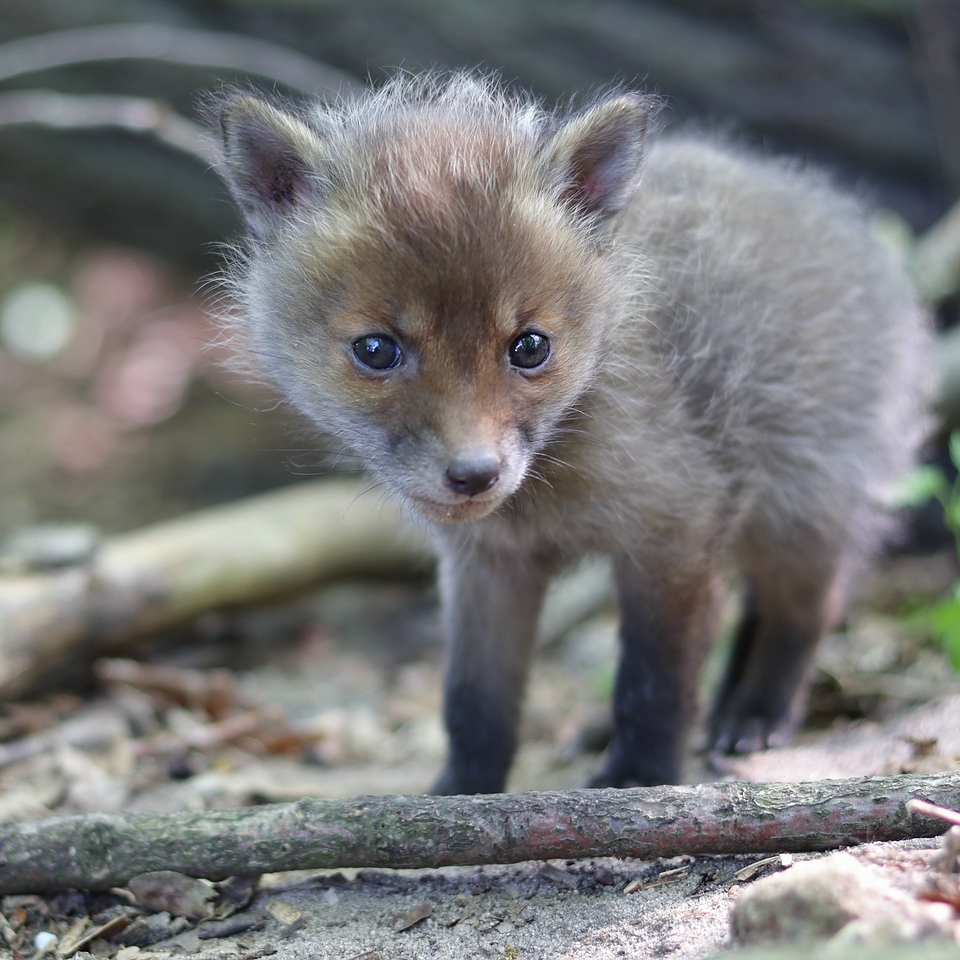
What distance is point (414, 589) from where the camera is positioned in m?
7.03

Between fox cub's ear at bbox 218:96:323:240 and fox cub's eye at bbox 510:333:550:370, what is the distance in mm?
907

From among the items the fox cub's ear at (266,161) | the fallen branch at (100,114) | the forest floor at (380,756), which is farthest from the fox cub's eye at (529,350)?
the fallen branch at (100,114)

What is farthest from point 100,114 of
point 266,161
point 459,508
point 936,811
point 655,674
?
point 936,811

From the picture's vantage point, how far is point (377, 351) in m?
3.08

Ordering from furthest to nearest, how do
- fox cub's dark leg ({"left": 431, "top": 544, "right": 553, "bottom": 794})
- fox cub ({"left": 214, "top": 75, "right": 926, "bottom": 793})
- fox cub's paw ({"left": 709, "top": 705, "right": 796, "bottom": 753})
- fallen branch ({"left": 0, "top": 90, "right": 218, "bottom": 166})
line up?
1. fallen branch ({"left": 0, "top": 90, "right": 218, "bottom": 166})
2. fox cub's paw ({"left": 709, "top": 705, "right": 796, "bottom": 753})
3. fox cub's dark leg ({"left": 431, "top": 544, "right": 553, "bottom": 794})
4. fox cub ({"left": 214, "top": 75, "right": 926, "bottom": 793})

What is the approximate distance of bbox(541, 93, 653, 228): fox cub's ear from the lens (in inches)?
133

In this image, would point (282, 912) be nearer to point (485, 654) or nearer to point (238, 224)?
point (485, 654)

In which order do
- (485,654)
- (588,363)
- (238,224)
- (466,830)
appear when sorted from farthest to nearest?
(238,224) → (485,654) → (588,363) → (466,830)

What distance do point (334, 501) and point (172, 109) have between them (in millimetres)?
2867

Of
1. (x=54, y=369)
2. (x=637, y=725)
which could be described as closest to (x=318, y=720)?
(x=637, y=725)

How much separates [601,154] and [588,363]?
737 millimetres

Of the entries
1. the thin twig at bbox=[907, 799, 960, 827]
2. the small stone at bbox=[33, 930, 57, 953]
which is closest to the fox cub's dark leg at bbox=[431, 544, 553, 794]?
the small stone at bbox=[33, 930, 57, 953]

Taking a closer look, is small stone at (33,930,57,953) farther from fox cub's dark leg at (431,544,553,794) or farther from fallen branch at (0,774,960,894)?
fox cub's dark leg at (431,544,553,794)

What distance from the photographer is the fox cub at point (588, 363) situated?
305cm
